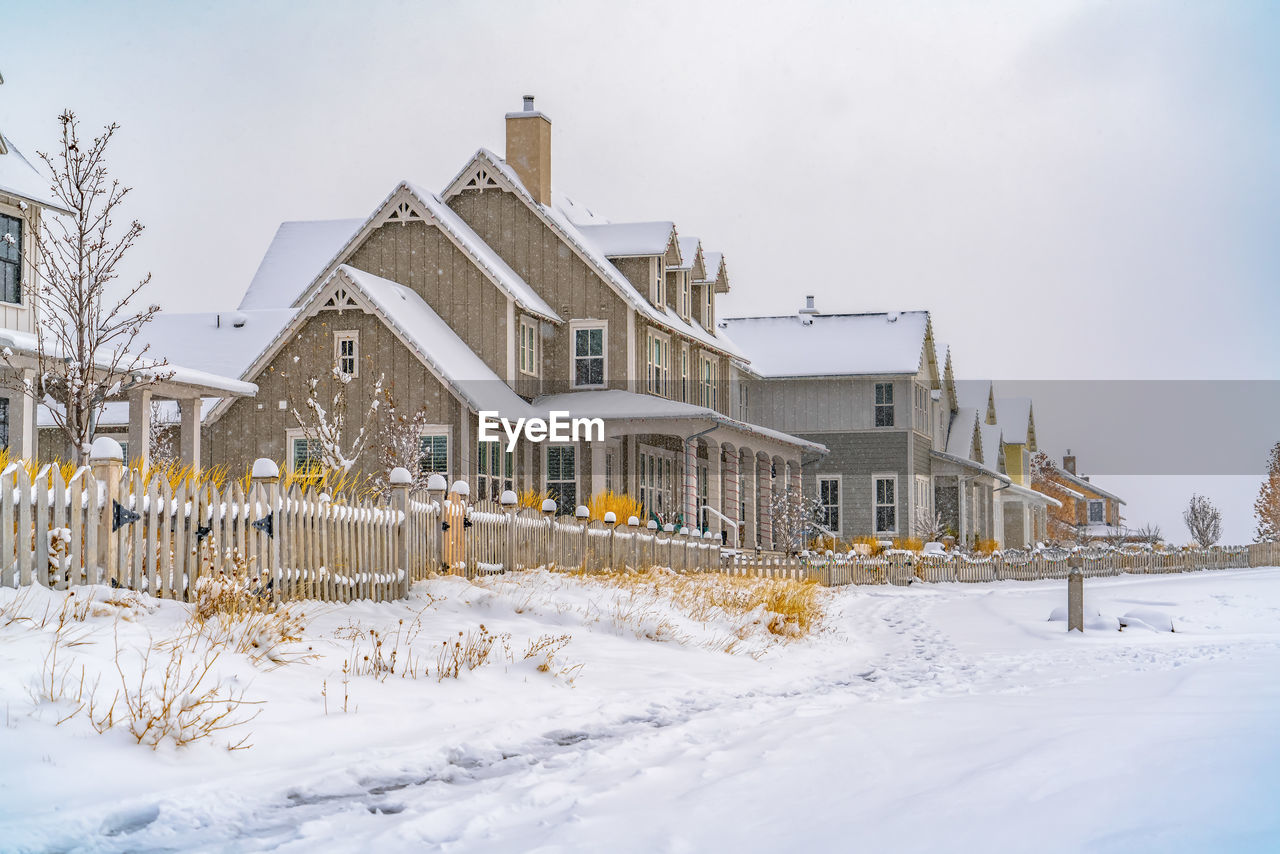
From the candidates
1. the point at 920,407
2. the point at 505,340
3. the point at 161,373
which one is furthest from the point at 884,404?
the point at 161,373

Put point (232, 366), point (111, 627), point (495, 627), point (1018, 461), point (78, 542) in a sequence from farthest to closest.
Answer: point (1018, 461) → point (232, 366) → point (495, 627) → point (78, 542) → point (111, 627)

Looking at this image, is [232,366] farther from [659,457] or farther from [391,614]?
[391,614]

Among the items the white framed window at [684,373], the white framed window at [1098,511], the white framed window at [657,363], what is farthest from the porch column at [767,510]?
the white framed window at [1098,511]

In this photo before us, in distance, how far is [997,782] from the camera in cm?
580

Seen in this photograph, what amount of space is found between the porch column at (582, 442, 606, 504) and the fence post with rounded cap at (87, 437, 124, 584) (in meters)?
17.9

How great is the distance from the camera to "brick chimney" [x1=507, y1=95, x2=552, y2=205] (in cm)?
3159

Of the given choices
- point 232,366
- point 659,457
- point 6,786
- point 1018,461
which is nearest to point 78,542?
point 6,786

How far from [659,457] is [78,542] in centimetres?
2474

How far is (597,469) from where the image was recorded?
27344mm

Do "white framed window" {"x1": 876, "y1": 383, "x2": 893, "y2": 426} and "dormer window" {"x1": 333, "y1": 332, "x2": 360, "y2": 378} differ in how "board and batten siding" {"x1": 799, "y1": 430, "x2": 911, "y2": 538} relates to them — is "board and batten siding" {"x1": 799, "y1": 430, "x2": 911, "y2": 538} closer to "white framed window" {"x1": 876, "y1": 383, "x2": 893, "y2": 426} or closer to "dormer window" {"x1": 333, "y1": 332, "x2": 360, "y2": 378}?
"white framed window" {"x1": 876, "y1": 383, "x2": 893, "y2": 426}

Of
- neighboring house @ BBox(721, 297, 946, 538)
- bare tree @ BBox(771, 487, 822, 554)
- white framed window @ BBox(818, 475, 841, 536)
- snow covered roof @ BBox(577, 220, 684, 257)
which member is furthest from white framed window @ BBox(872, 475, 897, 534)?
snow covered roof @ BBox(577, 220, 684, 257)

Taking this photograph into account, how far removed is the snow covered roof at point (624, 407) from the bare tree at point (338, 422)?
398cm

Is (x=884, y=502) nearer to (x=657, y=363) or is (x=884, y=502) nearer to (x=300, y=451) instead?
(x=657, y=363)

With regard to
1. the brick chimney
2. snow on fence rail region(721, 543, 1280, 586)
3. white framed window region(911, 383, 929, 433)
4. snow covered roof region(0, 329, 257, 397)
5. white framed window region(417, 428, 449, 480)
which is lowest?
snow on fence rail region(721, 543, 1280, 586)
